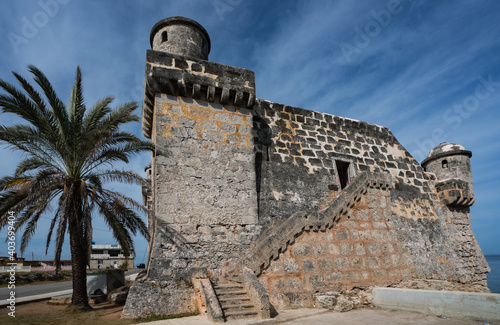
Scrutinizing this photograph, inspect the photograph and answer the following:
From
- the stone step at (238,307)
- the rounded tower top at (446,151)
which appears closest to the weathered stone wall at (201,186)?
the stone step at (238,307)

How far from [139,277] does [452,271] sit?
11364 millimetres

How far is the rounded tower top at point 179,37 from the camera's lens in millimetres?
9289

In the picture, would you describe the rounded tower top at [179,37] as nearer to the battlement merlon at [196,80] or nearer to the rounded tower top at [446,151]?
the battlement merlon at [196,80]

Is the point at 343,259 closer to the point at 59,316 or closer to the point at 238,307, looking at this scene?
the point at 238,307

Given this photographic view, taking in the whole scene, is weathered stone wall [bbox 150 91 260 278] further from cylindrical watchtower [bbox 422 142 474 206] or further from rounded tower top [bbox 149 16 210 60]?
cylindrical watchtower [bbox 422 142 474 206]

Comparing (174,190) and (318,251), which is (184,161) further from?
(318,251)

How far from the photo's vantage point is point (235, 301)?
639 cm

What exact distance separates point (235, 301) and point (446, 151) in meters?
11.5

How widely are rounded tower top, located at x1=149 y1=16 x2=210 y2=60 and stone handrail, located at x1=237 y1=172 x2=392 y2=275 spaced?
223 inches

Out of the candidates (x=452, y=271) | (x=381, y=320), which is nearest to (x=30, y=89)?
(x=381, y=320)

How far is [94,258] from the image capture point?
35938 millimetres

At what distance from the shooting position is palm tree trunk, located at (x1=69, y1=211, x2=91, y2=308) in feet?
26.6

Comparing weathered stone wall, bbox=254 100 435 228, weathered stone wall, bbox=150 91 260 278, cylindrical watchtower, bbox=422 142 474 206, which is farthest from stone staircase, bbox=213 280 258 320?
cylindrical watchtower, bbox=422 142 474 206

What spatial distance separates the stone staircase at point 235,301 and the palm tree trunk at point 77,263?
12.5ft
